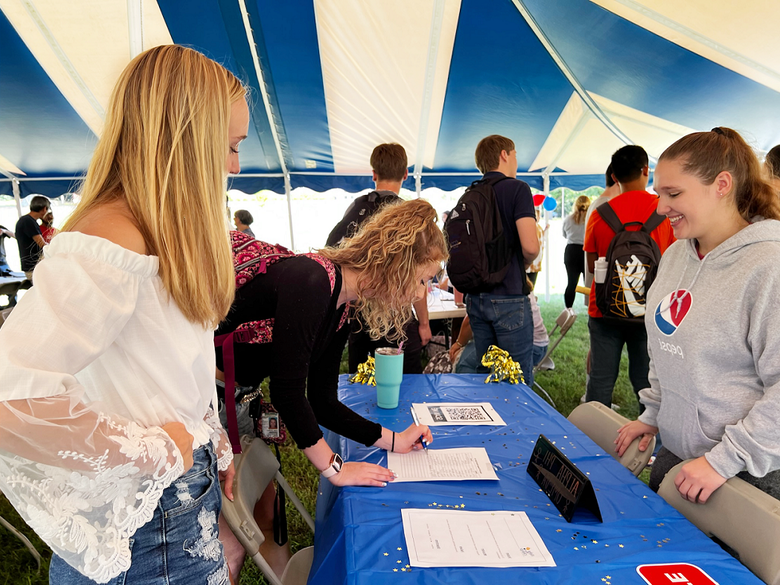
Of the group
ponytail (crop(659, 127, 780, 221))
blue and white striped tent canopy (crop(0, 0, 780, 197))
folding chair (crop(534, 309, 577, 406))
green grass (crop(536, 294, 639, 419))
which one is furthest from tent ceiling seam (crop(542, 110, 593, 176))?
ponytail (crop(659, 127, 780, 221))

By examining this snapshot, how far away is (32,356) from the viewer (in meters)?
0.48

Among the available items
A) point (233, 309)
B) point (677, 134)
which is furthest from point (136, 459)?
point (677, 134)

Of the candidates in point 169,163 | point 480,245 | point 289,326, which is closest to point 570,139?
point 480,245

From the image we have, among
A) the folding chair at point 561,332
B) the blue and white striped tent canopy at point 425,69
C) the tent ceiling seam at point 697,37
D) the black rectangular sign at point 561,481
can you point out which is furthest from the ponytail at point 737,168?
the tent ceiling seam at point 697,37

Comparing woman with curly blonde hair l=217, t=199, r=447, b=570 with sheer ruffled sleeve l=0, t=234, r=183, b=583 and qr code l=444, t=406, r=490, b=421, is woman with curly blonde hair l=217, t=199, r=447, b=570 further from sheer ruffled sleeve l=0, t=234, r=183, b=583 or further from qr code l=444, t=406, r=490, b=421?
sheer ruffled sleeve l=0, t=234, r=183, b=583

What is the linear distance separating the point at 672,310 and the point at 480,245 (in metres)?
1.14

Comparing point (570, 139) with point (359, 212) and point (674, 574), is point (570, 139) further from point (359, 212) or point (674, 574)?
point (674, 574)

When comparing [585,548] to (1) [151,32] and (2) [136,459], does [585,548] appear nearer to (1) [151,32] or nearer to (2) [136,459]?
(2) [136,459]

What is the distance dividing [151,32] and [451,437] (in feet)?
16.4

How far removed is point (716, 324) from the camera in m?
1.09

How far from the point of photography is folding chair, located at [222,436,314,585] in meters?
0.97

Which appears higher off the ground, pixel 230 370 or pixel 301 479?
pixel 230 370

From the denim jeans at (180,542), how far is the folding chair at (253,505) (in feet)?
0.67

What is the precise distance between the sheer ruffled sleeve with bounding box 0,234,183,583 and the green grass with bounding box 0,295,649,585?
58.4 inches
